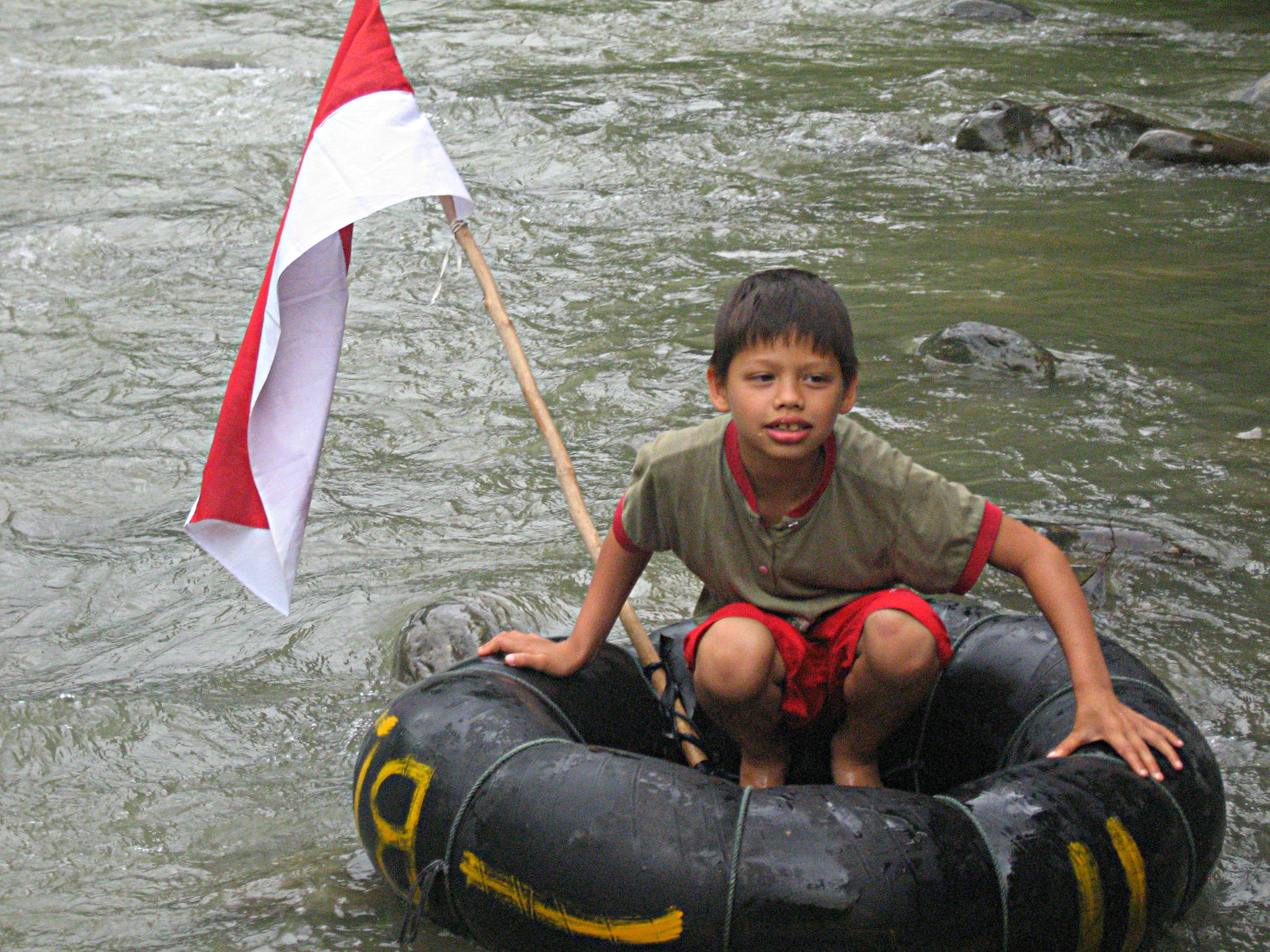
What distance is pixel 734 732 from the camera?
10.7ft

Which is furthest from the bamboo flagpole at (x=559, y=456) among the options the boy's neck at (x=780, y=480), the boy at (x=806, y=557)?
the boy's neck at (x=780, y=480)

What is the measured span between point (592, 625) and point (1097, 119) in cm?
805

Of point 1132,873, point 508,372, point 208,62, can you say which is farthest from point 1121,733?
point 208,62

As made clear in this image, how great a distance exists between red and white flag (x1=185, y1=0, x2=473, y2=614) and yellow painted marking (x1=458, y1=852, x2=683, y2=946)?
1.10 metres

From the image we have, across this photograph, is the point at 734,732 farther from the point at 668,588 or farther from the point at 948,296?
the point at 948,296

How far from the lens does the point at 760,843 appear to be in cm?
256

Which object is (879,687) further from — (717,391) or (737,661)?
(717,391)

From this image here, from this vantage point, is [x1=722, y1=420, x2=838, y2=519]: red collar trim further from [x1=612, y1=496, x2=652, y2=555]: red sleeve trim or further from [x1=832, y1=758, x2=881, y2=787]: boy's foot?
[x1=832, y1=758, x2=881, y2=787]: boy's foot

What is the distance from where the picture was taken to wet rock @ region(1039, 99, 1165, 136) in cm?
1000

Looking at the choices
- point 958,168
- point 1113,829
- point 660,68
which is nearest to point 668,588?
point 1113,829

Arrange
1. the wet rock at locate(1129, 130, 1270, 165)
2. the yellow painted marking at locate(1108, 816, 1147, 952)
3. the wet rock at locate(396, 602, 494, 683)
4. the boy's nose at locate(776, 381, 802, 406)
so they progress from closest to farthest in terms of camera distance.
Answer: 1. the yellow painted marking at locate(1108, 816, 1147, 952)
2. the boy's nose at locate(776, 381, 802, 406)
3. the wet rock at locate(396, 602, 494, 683)
4. the wet rock at locate(1129, 130, 1270, 165)

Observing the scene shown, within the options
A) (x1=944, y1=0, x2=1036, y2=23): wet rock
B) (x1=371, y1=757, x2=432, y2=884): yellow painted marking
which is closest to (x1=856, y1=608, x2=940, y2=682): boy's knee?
(x1=371, y1=757, x2=432, y2=884): yellow painted marking

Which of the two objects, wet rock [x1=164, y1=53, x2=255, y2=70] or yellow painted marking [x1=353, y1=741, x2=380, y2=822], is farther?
wet rock [x1=164, y1=53, x2=255, y2=70]

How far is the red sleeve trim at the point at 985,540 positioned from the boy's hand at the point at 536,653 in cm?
93
